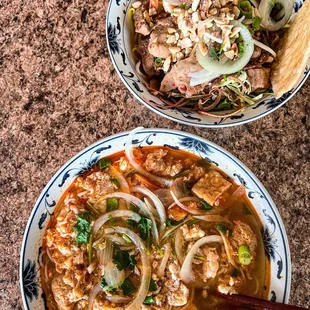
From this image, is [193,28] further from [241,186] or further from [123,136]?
[241,186]

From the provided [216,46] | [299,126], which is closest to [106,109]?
[216,46]

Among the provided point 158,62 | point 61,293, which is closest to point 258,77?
point 158,62

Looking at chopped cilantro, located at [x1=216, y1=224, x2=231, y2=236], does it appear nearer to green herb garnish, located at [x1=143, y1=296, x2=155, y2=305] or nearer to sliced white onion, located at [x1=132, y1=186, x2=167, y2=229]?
sliced white onion, located at [x1=132, y1=186, x2=167, y2=229]

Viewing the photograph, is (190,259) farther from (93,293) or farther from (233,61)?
(233,61)

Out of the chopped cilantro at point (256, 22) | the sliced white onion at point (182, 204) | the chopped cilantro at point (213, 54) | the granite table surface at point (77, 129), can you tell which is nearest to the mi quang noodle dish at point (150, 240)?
the sliced white onion at point (182, 204)

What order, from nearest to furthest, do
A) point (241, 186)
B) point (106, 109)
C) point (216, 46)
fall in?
point (216, 46)
point (241, 186)
point (106, 109)
